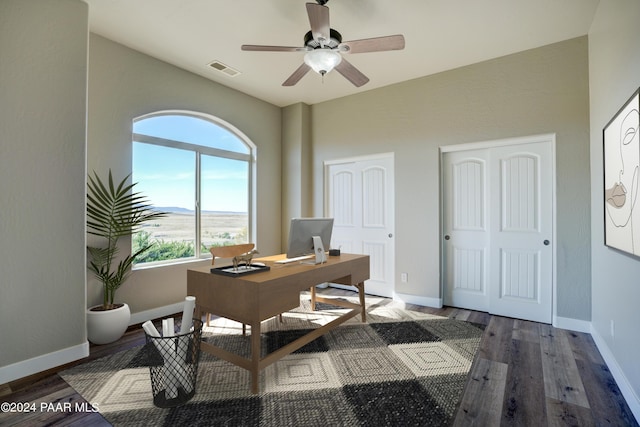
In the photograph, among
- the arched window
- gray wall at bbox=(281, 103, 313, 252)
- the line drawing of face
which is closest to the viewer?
the line drawing of face

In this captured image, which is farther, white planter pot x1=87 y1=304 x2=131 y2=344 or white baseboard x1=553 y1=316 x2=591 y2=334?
white baseboard x1=553 y1=316 x2=591 y2=334

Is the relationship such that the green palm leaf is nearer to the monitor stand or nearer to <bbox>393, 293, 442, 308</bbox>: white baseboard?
the monitor stand

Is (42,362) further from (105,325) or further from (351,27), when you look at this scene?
(351,27)

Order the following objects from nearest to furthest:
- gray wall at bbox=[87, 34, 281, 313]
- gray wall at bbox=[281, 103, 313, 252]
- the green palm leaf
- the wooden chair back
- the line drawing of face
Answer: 1. the line drawing of face
2. the green palm leaf
3. gray wall at bbox=[87, 34, 281, 313]
4. the wooden chair back
5. gray wall at bbox=[281, 103, 313, 252]

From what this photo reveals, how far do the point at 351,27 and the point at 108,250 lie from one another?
298 centimetres

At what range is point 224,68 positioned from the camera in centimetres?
361

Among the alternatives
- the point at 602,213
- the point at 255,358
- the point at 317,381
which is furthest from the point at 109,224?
the point at 602,213

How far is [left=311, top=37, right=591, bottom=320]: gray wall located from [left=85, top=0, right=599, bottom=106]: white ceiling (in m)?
0.25

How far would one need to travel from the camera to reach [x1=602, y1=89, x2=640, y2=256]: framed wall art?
1713mm

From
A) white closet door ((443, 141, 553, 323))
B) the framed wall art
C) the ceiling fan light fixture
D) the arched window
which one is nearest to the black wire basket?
the arched window

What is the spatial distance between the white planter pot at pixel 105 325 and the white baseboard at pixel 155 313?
380mm

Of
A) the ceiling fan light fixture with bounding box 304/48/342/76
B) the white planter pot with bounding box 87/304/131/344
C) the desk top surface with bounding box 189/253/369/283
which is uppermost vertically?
the ceiling fan light fixture with bounding box 304/48/342/76

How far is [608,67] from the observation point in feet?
7.61

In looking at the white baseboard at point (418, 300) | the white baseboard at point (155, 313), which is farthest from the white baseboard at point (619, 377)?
the white baseboard at point (155, 313)
